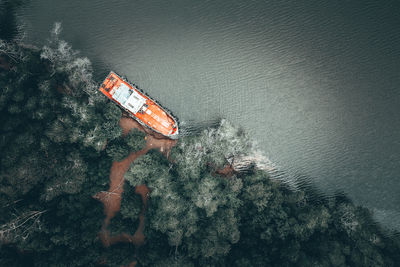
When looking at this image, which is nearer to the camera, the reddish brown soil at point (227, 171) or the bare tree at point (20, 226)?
the bare tree at point (20, 226)

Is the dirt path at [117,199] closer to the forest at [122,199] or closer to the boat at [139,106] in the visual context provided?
the forest at [122,199]

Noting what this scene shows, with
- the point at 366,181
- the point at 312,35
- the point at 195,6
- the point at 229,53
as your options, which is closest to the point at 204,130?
the point at 229,53

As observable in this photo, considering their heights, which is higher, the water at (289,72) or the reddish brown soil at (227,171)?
the water at (289,72)

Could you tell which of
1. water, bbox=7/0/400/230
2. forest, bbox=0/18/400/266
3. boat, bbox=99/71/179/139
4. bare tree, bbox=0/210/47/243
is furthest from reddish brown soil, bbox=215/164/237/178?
bare tree, bbox=0/210/47/243

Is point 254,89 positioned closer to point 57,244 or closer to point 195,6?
point 195,6

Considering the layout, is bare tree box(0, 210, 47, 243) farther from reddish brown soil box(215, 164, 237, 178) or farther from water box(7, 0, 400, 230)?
reddish brown soil box(215, 164, 237, 178)

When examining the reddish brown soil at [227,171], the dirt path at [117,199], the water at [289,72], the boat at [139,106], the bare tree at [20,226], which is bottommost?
the bare tree at [20,226]

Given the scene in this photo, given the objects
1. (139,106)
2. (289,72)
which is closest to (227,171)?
(139,106)

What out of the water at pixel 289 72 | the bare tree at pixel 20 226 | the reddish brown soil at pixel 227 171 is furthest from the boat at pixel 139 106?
the bare tree at pixel 20 226
